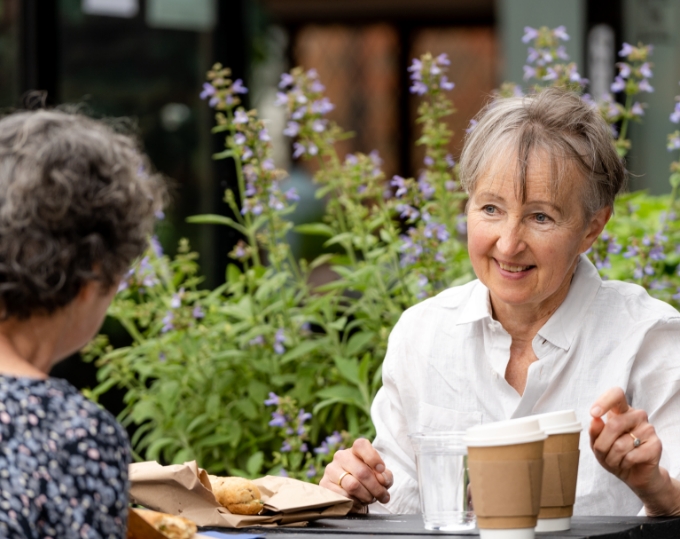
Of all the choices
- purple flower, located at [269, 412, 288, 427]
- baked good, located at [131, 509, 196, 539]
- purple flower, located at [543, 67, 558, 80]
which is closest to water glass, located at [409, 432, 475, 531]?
baked good, located at [131, 509, 196, 539]

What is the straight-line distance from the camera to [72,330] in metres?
1.32

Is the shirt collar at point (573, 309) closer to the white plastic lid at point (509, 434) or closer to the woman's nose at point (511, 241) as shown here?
the woman's nose at point (511, 241)

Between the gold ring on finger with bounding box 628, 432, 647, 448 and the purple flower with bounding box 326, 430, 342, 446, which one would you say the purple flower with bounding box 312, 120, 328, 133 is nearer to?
the purple flower with bounding box 326, 430, 342, 446

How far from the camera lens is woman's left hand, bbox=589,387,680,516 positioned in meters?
1.61

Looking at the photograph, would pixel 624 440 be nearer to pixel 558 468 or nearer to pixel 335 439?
pixel 558 468

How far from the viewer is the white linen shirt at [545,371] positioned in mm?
1955

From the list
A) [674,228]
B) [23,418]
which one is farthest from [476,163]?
[674,228]

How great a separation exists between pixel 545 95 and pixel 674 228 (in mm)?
1207

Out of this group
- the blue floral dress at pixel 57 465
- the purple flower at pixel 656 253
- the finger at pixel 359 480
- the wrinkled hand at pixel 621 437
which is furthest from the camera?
the purple flower at pixel 656 253

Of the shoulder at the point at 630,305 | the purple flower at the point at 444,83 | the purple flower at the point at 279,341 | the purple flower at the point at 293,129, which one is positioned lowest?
the purple flower at the point at 279,341

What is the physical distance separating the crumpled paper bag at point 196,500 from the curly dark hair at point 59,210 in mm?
461

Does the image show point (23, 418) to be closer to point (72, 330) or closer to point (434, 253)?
point (72, 330)

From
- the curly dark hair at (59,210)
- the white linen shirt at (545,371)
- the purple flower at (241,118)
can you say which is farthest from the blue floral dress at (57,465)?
the purple flower at (241,118)

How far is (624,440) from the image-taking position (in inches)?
64.0
